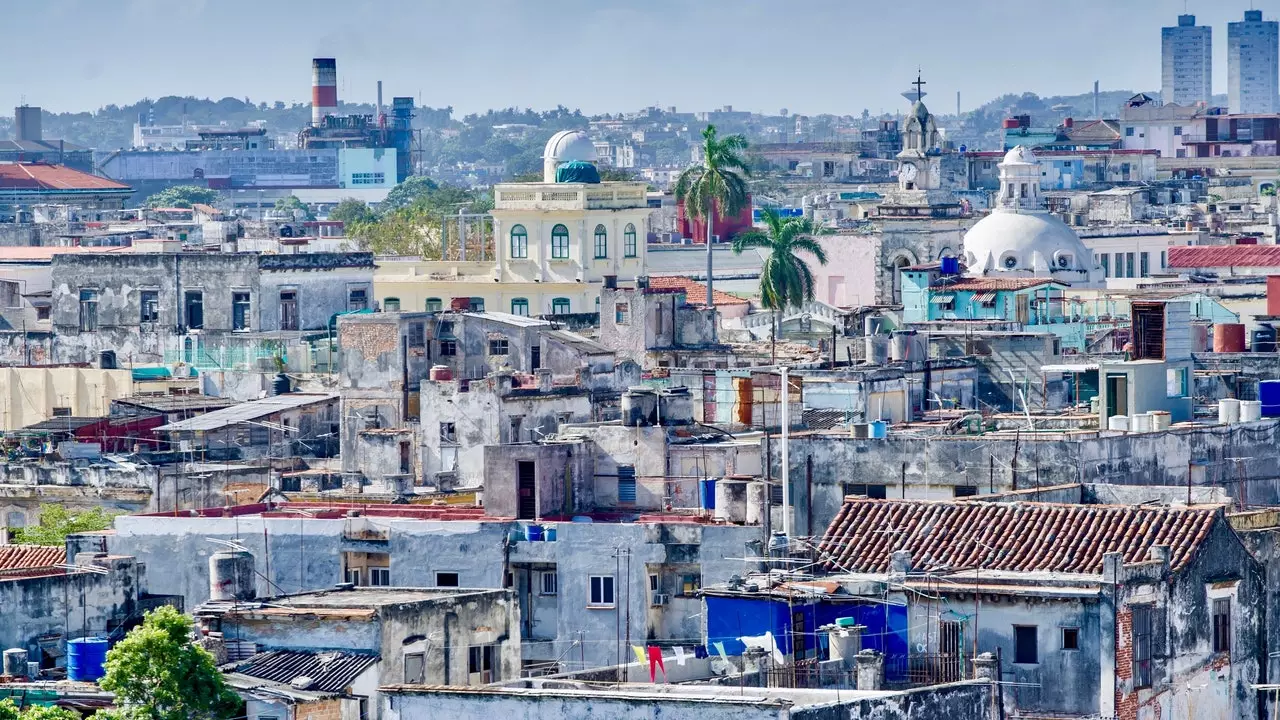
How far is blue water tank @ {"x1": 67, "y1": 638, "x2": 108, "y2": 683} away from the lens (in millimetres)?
40562

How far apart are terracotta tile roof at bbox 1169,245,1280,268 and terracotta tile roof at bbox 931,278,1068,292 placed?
2412cm

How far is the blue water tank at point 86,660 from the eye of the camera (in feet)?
133

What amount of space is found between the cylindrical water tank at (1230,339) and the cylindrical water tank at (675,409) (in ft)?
59.4

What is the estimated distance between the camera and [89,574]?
151 ft

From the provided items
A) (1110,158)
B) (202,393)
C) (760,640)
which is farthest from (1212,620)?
(1110,158)

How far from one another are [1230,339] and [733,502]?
27875 mm

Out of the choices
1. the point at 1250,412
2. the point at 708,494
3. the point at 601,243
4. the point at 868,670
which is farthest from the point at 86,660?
the point at 601,243

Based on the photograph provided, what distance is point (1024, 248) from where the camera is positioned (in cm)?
10075

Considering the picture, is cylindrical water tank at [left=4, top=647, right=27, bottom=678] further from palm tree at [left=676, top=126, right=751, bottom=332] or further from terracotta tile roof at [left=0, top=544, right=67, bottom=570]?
palm tree at [left=676, top=126, right=751, bottom=332]

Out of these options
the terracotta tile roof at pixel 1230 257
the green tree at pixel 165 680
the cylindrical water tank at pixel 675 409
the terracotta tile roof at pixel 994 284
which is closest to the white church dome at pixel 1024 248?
the terracotta tile roof at pixel 994 284

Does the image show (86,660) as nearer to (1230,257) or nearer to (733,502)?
(733,502)

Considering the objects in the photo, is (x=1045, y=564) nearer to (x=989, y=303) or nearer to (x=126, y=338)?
(x=989, y=303)

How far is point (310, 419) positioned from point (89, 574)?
2628 cm

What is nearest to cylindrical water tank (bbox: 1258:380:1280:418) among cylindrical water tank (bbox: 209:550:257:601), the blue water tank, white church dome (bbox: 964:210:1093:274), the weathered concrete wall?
the weathered concrete wall
